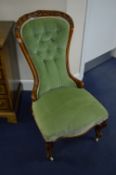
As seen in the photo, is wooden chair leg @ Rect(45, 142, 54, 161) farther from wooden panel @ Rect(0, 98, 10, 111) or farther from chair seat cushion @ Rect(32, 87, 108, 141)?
wooden panel @ Rect(0, 98, 10, 111)

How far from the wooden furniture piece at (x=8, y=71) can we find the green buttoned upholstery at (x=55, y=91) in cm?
18

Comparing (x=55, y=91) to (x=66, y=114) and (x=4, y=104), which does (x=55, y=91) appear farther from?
(x=4, y=104)

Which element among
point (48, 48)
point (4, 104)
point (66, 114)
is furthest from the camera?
point (4, 104)

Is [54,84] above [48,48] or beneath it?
beneath

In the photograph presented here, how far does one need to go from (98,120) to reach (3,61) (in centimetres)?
81

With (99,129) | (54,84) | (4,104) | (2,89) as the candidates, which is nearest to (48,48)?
(54,84)

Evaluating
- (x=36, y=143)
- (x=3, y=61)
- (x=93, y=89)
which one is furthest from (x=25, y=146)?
(x=93, y=89)

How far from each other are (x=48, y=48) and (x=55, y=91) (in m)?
0.35

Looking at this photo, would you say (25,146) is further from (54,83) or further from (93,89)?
(93,89)

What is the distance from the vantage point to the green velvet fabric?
4.91 ft

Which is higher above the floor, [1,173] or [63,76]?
[63,76]

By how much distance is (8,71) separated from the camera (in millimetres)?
1632

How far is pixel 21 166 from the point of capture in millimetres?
1529

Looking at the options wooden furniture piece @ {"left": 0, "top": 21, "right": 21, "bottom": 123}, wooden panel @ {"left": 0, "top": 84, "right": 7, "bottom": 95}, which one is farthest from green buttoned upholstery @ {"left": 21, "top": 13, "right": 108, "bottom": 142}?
wooden panel @ {"left": 0, "top": 84, "right": 7, "bottom": 95}
